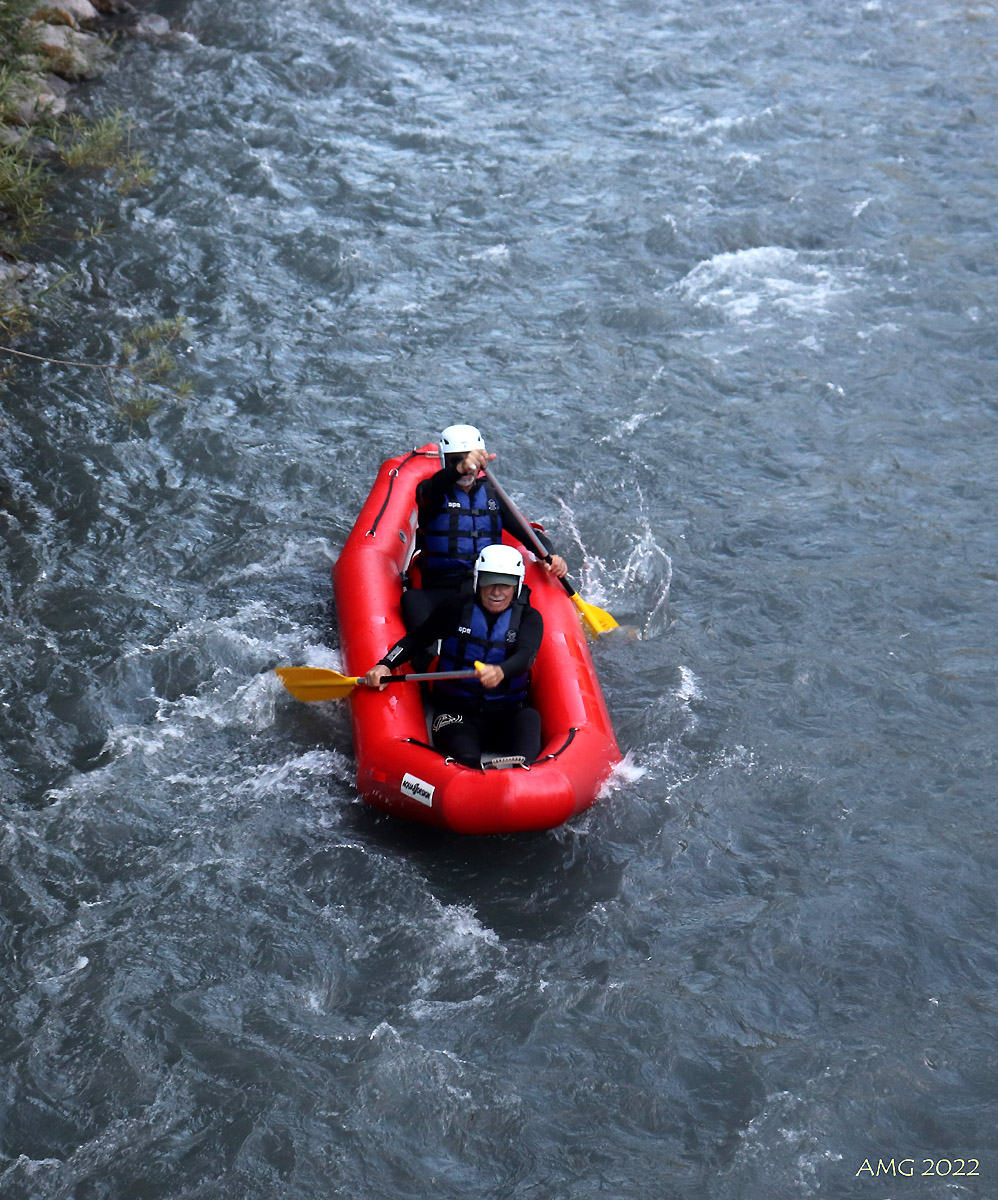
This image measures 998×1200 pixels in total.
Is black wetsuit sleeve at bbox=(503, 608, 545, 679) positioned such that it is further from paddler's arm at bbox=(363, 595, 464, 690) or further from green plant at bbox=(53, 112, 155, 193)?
green plant at bbox=(53, 112, 155, 193)

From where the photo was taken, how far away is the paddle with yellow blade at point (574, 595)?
5.93 metres

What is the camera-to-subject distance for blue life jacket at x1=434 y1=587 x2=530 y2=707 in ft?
17.0

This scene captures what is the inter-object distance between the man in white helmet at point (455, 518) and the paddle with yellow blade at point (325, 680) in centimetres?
63

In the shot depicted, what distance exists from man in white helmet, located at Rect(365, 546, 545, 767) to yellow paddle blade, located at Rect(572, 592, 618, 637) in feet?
2.41

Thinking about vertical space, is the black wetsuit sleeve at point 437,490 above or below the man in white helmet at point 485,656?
above

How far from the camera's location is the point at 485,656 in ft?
17.1

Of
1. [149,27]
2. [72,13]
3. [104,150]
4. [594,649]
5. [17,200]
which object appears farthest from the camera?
[149,27]

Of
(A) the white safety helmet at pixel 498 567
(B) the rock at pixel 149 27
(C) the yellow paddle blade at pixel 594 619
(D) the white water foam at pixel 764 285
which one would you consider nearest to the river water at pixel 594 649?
(D) the white water foam at pixel 764 285

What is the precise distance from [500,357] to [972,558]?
324 cm

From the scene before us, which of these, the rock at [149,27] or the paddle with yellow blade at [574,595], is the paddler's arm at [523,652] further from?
the rock at [149,27]

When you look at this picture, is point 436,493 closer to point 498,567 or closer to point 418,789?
point 498,567

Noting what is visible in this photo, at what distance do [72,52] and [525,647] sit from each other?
27.0ft

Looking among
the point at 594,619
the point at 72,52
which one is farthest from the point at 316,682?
the point at 72,52

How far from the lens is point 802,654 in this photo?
19.9ft
